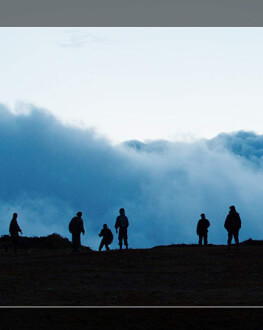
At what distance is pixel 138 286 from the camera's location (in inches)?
787

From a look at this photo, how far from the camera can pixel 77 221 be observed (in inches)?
1268

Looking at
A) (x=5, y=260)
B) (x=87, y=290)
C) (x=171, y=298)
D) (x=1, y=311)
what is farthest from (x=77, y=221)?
(x=1, y=311)

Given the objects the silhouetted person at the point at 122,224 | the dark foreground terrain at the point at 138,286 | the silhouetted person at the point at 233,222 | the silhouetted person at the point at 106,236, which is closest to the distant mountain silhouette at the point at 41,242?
the silhouetted person at the point at 106,236

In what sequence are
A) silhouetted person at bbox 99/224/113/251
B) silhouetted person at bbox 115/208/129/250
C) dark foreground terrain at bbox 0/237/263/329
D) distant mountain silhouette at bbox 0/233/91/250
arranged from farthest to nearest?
distant mountain silhouette at bbox 0/233/91/250
silhouetted person at bbox 99/224/113/251
silhouetted person at bbox 115/208/129/250
dark foreground terrain at bbox 0/237/263/329

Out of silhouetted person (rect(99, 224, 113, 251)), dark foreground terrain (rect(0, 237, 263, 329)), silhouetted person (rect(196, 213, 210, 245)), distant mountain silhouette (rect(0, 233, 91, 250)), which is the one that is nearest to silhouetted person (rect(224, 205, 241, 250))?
dark foreground terrain (rect(0, 237, 263, 329))

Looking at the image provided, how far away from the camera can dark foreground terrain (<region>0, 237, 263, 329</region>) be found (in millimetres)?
13719

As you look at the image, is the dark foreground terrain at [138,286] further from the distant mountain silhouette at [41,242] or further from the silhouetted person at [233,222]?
the distant mountain silhouette at [41,242]

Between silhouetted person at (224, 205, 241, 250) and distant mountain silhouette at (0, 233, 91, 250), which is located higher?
distant mountain silhouette at (0, 233, 91, 250)

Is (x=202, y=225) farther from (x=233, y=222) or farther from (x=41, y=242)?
(x=41, y=242)

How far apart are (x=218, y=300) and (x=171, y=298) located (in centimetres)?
123

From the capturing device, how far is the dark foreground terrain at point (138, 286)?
13.7 metres

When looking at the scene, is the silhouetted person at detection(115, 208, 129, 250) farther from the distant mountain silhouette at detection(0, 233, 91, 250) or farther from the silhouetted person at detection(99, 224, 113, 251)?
Result: the distant mountain silhouette at detection(0, 233, 91, 250)

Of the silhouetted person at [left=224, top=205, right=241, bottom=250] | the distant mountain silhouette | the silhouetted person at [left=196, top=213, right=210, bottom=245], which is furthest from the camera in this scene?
the distant mountain silhouette

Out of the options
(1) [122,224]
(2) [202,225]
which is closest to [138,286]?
(1) [122,224]
